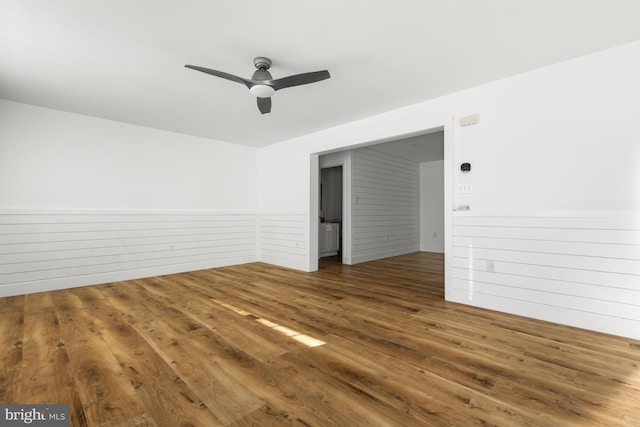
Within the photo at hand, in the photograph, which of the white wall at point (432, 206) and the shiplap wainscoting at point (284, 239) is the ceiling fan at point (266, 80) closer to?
the shiplap wainscoting at point (284, 239)

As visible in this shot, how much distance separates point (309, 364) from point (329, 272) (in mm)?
3176

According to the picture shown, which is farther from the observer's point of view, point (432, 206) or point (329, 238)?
point (432, 206)

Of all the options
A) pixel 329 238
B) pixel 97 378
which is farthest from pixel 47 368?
pixel 329 238

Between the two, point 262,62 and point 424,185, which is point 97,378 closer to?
point 262,62

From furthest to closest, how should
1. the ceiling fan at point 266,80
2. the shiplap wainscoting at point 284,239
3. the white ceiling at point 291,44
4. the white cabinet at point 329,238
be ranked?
the white cabinet at point 329,238, the shiplap wainscoting at point 284,239, the ceiling fan at point 266,80, the white ceiling at point 291,44

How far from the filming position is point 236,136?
18.0 ft

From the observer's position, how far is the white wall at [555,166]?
2480 millimetres

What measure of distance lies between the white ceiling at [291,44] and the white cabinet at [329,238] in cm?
365

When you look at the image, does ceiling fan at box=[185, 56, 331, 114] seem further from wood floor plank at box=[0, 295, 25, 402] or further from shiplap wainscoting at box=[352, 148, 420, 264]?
shiplap wainscoting at box=[352, 148, 420, 264]

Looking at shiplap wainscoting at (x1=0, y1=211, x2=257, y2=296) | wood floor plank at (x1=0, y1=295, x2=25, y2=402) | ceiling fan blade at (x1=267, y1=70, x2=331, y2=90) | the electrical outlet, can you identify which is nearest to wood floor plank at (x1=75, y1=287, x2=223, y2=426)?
wood floor plank at (x1=0, y1=295, x2=25, y2=402)

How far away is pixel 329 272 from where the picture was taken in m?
5.18

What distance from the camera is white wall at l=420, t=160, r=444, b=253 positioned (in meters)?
7.72

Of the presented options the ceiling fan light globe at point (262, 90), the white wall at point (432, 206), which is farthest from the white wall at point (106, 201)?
the white wall at point (432, 206)

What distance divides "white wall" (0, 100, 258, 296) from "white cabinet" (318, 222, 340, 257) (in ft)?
5.87
